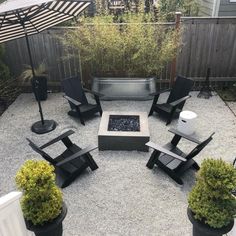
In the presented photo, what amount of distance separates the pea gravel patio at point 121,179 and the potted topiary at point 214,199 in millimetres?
691

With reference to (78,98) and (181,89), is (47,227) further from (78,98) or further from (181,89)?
(181,89)

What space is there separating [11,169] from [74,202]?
1.33 m

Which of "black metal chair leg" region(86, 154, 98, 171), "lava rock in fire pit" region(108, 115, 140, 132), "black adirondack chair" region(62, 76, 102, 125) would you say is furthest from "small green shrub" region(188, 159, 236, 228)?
"black adirondack chair" region(62, 76, 102, 125)

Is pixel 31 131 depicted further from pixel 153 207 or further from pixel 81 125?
pixel 153 207

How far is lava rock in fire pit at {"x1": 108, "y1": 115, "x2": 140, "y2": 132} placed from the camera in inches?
186

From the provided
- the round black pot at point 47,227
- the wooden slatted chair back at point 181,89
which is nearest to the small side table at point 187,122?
the wooden slatted chair back at point 181,89

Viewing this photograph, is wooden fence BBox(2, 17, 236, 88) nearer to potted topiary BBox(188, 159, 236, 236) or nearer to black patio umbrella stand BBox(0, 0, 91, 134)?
black patio umbrella stand BBox(0, 0, 91, 134)

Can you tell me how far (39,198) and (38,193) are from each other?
0.09m

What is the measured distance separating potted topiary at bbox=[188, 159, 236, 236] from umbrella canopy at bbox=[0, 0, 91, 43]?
3.10 metres

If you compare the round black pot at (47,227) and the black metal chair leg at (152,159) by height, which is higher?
the round black pot at (47,227)

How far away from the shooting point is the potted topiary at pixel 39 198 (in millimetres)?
2336

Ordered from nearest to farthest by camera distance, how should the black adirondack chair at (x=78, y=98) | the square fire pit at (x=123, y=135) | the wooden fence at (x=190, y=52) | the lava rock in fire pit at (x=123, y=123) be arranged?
the square fire pit at (x=123, y=135) < the lava rock in fire pit at (x=123, y=123) < the black adirondack chair at (x=78, y=98) < the wooden fence at (x=190, y=52)

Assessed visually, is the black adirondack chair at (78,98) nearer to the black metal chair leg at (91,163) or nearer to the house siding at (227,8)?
the black metal chair leg at (91,163)

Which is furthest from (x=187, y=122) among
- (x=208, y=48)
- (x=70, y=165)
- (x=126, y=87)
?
(x=208, y=48)
